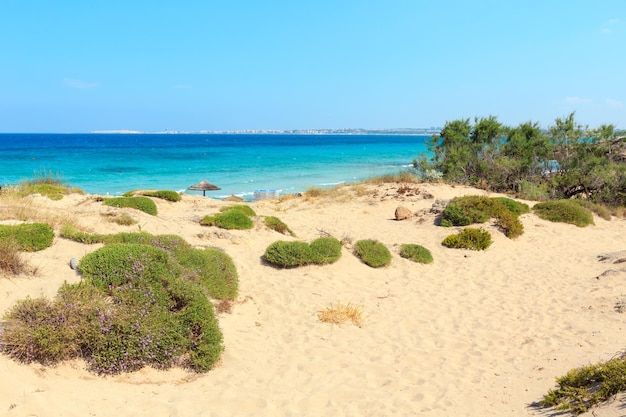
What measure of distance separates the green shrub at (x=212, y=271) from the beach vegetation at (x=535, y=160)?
16.8m

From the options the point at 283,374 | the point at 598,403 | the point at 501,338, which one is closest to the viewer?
the point at 598,403

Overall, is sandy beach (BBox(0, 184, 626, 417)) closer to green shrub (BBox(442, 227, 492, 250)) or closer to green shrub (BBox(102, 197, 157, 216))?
green shrub (BBox(442, 227, 492, 250))

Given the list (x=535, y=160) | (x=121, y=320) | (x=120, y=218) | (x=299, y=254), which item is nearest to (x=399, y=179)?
(x=535, y=160)

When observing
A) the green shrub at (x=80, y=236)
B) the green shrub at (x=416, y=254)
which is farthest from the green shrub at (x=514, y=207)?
the green shrub at (x=80, y=236)

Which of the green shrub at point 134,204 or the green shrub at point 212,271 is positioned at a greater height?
the green shrub at point 134,204

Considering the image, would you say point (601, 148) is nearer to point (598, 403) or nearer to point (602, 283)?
point (602, 283)

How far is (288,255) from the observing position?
10016 millimetres

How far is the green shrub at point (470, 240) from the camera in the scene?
13016mm

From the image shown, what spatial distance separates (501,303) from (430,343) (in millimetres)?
2793

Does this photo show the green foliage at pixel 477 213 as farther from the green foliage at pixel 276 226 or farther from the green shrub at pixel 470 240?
the green foliage at pixel 276 226

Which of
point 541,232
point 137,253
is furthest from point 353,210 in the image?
point 137,253

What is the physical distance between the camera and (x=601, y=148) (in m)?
20.7

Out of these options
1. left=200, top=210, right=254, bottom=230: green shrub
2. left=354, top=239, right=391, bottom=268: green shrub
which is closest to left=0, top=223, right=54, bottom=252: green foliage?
left=200, top=210, right=254, bottom=230: green shrub

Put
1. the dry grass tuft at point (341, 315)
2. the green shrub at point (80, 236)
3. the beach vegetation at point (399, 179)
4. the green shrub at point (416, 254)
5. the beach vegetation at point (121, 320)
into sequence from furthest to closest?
1. the beach vegetation at point (399, 179)
2. the green shrub at point (416, 254)
3. the green shrub at point (80, 236)
4. the dry grass tuft at point (341, 315)
5. the beach vegetation at point (121, 320)
